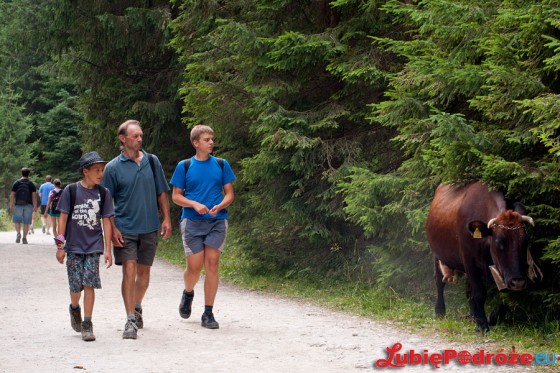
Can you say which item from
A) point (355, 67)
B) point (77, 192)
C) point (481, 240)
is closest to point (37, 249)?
point (355, 67)

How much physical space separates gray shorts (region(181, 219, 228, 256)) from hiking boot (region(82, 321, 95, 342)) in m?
1.41

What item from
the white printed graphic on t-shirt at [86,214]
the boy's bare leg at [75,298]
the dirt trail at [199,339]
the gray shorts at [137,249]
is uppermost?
the white printed graphic on t-shirt at [86,214]

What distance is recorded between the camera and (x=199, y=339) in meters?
9.03

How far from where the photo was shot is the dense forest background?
8.86 metres

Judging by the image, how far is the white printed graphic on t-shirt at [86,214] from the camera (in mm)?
9195

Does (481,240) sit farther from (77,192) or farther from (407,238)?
(77,192)

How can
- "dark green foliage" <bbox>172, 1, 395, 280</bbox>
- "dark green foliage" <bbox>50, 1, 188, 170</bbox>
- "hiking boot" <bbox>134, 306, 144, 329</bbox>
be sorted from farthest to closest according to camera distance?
"dark green foliage" <bbox>50, 1, 188, 170</bbox> < "dark green foliage" <bbox>172, 1, 395, 280</bbox> < "hiking boot" <bbox>134, 306, 144, 329</bbox>

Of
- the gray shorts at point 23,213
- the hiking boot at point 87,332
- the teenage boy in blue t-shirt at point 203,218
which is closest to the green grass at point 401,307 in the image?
the teenage boy in blue t-shirt at point 203,218

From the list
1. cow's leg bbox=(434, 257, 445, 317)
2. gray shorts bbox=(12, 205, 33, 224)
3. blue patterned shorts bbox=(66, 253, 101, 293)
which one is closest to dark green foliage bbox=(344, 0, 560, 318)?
cow's leg bbox=(434, 257, 445, 317)

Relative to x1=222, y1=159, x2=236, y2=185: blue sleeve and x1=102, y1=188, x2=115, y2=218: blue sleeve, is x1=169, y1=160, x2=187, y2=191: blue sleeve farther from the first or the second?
x1=102, y1=188, x2=115, y2=218: blue sleeve

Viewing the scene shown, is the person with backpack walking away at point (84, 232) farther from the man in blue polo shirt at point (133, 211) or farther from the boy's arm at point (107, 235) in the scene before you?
the man in blue polo shirt at point (133, 211)

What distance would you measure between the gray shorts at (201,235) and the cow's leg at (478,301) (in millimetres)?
2757

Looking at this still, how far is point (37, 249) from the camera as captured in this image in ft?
75.5

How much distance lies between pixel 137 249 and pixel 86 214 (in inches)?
27.9
